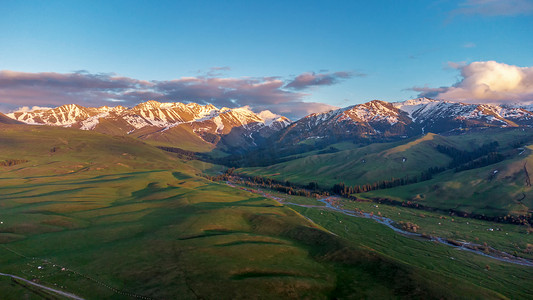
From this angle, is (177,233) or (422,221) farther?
(422,221)

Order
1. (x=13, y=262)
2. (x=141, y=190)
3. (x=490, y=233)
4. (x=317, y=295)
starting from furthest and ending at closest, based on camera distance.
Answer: (x=141, y=190)
(x=490, y=233)
(x=13, y=262)
(x=317, y=295)

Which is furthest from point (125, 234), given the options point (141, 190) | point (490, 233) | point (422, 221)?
point (490, 233)

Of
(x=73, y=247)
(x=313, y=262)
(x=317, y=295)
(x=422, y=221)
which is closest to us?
(x=317, y=295)

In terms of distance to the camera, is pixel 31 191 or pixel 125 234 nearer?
pixel 125 234

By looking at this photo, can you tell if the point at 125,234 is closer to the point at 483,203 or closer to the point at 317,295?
the point at 317,295

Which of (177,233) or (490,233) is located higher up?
(177,233)

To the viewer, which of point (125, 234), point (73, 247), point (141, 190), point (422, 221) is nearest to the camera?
point (73, 247)

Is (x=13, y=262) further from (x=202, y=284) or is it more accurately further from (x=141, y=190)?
(x=141, y=190)

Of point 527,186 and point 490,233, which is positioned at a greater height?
point 527,186

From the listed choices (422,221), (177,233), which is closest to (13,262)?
(177,233)
